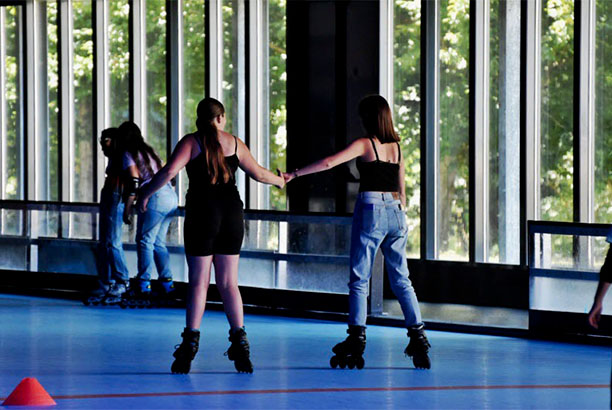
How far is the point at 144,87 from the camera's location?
16.5m

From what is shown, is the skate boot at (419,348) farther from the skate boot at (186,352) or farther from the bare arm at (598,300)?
the bare arm at (598,300)

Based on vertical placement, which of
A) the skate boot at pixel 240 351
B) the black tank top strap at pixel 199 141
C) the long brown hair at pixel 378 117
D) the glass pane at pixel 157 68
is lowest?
the skate boot at pixel 240 351

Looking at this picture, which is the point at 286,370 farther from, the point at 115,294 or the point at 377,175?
the point at 115,294

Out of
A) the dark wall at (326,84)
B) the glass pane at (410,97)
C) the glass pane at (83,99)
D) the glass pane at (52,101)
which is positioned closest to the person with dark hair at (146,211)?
the dark wall at (326,84)

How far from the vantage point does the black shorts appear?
8492 millimetres

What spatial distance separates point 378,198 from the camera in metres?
8.88

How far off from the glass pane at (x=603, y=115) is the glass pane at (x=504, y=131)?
2.94 feet

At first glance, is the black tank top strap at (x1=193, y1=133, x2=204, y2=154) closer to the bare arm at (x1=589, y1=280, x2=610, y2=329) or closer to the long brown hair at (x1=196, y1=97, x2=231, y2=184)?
the long brown hair at (x1=196, y1=97, x2=231, y2=184)

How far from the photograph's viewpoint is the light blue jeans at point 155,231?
41.5ft

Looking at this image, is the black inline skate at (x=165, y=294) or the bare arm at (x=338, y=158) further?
the black inline skate at (x=165, y=294)

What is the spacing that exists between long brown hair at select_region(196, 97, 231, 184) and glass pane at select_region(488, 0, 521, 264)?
5.75 metres

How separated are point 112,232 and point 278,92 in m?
3.23

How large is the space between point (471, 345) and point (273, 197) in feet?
18.4

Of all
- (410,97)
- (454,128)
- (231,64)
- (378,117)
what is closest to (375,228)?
(378,117)
